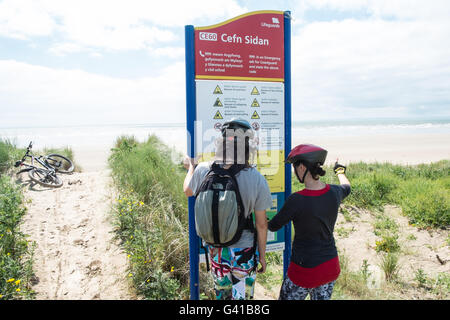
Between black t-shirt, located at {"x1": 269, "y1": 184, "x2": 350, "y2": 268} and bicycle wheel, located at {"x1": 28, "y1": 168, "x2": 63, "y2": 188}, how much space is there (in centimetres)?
596

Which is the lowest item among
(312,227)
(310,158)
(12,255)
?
(12,255)

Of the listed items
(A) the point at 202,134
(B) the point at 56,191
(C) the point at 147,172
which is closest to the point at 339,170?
(A) the point at 202,134

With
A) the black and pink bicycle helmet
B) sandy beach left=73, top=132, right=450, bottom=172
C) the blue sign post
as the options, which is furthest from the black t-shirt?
sandy beach left=73, top=132, right=450, bottom=172

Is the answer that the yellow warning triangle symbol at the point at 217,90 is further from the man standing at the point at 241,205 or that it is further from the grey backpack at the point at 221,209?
the grey backpack at the point at 221,209

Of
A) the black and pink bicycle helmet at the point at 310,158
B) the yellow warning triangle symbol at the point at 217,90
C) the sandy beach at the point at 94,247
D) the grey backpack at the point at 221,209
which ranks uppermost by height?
the yellow warning triangle symbol at the point at 217,90

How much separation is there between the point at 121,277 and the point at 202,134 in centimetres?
193

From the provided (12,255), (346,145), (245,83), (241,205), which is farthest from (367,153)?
(12,255)

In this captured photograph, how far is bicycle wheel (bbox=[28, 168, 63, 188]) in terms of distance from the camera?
6.36 m

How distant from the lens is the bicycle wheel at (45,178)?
636 centimetres

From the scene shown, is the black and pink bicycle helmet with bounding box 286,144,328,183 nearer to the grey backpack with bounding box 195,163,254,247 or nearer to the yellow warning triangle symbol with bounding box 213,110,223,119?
the grey backpack with bounding box 195,163,254,247

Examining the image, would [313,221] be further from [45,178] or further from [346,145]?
[346,145]

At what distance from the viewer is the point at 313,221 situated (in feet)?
6.62

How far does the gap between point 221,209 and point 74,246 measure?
10.2ft

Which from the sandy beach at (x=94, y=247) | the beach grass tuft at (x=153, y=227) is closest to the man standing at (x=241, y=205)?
the beach grass tuft at (x=153, y=227)
